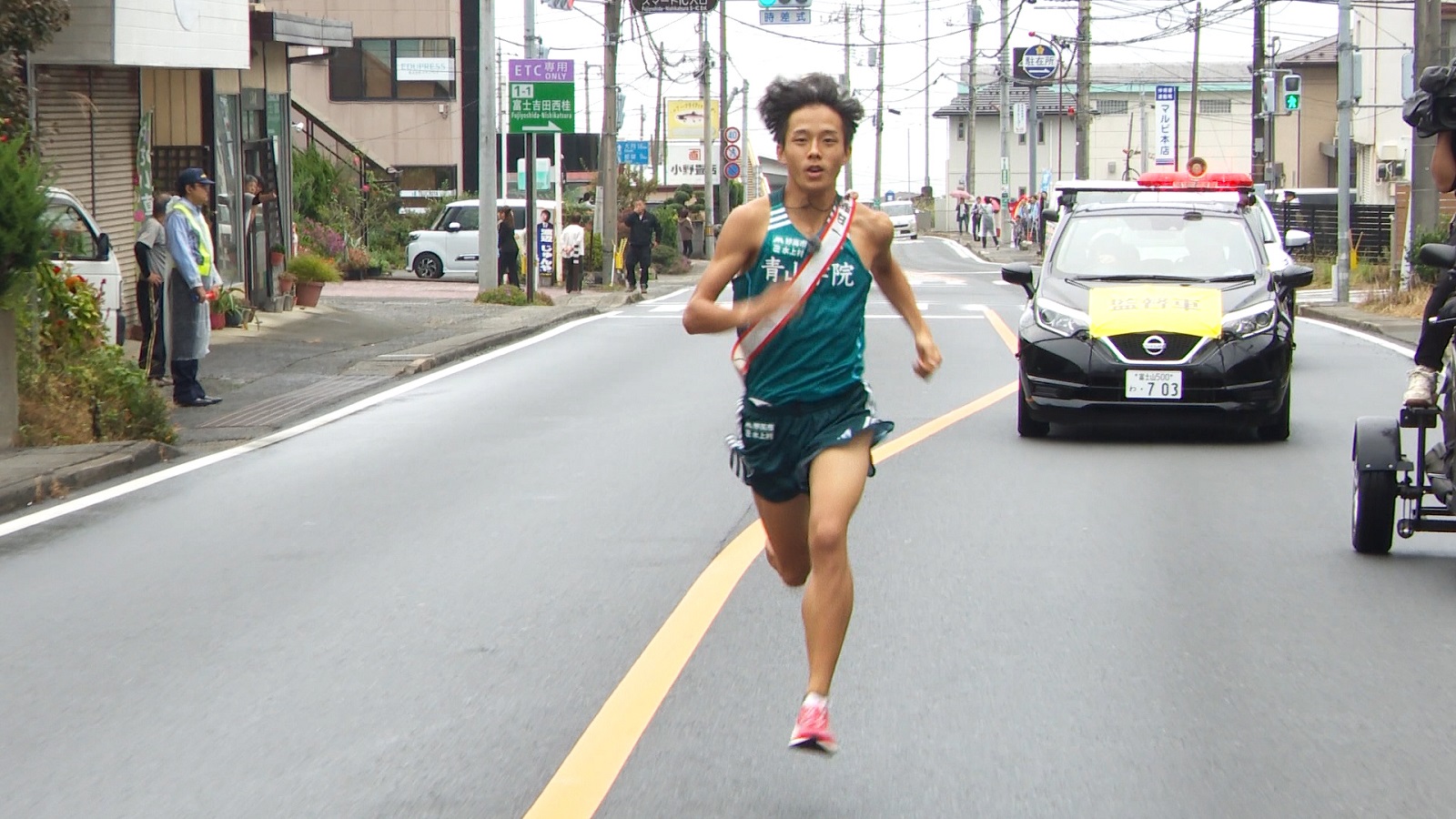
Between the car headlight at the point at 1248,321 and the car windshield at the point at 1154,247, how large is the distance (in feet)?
2.28

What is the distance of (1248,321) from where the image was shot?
1220 cm

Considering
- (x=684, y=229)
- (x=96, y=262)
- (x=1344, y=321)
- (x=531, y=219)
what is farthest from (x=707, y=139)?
(x=96, y=262)

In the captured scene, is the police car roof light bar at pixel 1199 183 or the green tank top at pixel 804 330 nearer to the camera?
the green tank top at pixel 804 330

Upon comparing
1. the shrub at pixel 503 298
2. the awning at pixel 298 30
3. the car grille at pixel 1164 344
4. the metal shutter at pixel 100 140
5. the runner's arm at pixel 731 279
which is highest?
the awning at pixel 298 30

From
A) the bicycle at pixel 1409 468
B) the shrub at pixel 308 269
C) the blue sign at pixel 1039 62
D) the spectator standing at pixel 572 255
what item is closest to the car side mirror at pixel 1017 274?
the bicycle at pixel 1409 468

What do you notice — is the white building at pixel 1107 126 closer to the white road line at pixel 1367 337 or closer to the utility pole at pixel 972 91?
the utility pole at pixel 972 91

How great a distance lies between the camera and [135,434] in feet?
42.7

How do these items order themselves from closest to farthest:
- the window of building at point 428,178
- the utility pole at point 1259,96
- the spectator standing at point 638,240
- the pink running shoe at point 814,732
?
the pink running shoe at point 814,732 < the spectator standing at point 638,240 < the utility pole at point 1259,96 < the window of building at point 428,178

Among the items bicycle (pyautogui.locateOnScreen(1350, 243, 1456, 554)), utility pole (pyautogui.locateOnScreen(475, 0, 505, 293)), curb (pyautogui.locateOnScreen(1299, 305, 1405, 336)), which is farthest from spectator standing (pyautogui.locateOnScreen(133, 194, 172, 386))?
curb (pyautogui.locateOnScreen(1299, 305, 1405, 336))

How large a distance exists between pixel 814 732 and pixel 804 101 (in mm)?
1734

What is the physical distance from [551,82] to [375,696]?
25.1 m

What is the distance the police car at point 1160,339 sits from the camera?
12.0 meters

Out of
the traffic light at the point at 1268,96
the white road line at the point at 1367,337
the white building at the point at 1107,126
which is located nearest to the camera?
the white road line at the point at 1367,337

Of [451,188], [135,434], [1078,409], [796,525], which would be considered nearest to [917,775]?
[796,525]
